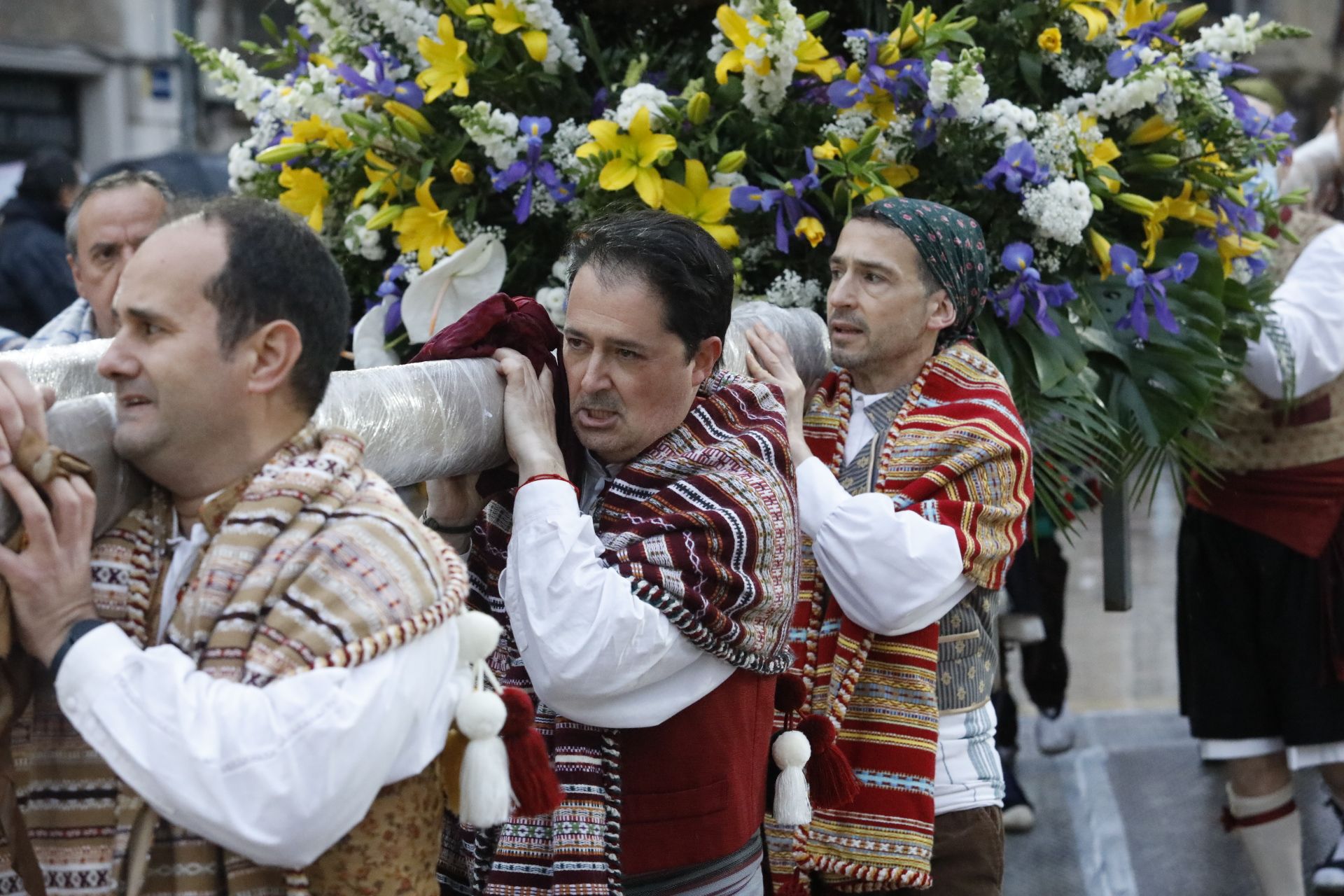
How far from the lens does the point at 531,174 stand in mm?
2971

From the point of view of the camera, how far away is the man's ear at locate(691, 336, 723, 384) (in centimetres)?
224

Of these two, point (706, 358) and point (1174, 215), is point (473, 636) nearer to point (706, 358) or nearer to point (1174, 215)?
point (706, 358)

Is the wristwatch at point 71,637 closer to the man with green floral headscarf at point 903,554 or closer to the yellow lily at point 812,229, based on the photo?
the man with green floral headscarf at point 903,554

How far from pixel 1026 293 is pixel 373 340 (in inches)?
47.5

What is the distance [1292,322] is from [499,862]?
104 inches

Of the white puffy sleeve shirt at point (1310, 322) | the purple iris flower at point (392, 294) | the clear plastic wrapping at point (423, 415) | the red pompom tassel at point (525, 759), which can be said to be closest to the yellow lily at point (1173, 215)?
the white puffy sleeve shirt at point (1310, 322)

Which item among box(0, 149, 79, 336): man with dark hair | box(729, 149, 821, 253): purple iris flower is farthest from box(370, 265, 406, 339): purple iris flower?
box(0, 149, 79, 336): man with dark hair

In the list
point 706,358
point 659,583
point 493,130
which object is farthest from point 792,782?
point 493,130

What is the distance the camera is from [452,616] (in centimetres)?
165

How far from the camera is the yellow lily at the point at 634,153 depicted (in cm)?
282

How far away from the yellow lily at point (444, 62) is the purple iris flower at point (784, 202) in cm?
54

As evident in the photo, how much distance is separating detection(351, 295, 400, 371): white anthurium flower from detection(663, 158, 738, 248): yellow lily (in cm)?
56

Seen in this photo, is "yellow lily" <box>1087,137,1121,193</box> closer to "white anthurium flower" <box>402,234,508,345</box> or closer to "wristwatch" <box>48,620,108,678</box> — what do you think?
"white anthurium flower" <box>402,234,508,345</box>

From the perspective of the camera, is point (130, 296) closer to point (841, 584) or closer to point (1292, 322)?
point (841, 584)
